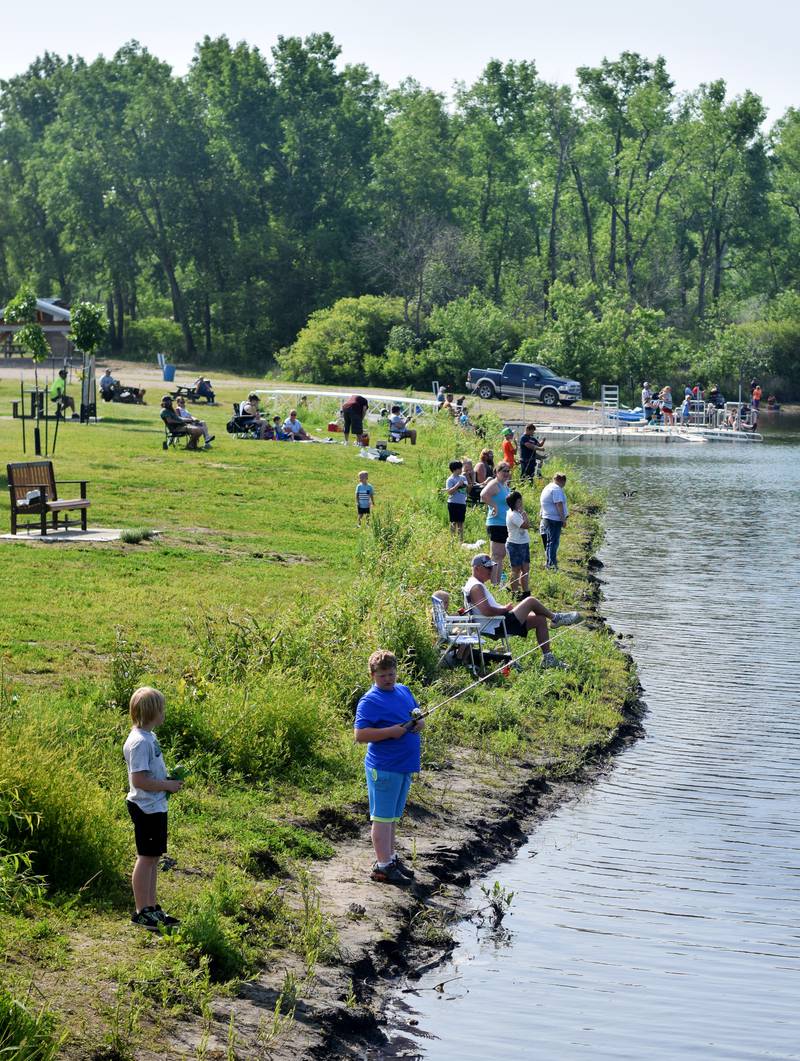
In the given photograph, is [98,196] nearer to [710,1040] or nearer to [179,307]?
[179,307]

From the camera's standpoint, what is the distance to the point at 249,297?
8056cm

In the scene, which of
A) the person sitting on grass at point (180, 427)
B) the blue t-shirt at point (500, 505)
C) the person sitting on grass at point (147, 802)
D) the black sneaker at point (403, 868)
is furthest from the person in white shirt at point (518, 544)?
the person sitting on grass at point (180, 427)

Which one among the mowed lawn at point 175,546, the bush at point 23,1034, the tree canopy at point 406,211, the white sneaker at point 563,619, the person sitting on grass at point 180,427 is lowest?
the bush at point 23,1034

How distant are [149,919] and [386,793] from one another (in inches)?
86.2

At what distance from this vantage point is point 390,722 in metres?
9.76

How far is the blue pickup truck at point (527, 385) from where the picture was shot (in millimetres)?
63469


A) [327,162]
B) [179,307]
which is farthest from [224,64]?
[179,307]

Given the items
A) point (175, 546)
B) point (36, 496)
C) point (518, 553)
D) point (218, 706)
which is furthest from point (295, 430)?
point (218, 706)

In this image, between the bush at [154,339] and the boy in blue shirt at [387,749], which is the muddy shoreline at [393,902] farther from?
the bush at [154,339]

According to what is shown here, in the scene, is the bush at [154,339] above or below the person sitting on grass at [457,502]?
above

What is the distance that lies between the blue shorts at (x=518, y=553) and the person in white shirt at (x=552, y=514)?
1.93 m

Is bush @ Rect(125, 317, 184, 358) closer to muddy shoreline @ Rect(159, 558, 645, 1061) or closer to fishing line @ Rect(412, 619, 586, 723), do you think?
fishing line @ Rect(412, 619, 586, 723)

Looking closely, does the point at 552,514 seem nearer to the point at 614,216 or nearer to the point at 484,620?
the point at 484,620

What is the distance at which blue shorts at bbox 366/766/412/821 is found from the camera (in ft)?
32.5
